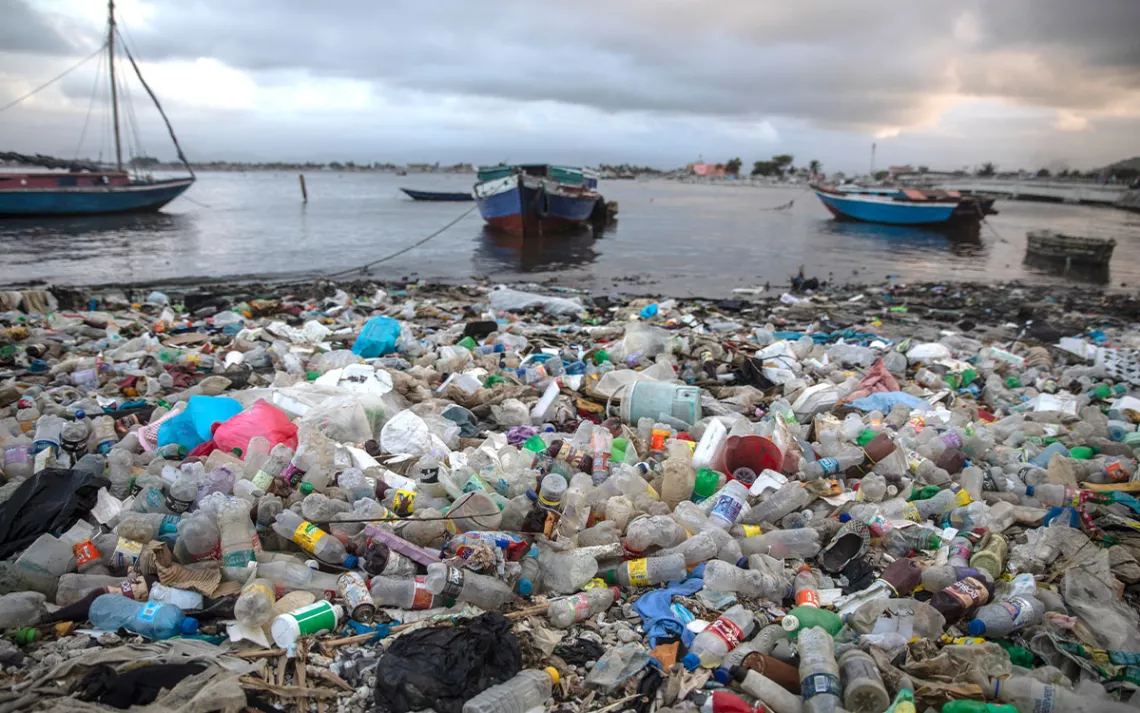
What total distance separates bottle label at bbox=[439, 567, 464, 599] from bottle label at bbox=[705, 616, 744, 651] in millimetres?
925

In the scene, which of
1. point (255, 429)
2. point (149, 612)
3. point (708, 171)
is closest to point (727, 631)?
point (149, 612)

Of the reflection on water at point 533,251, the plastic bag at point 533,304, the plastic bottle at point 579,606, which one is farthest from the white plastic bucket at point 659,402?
the reflection on water at point 533,251

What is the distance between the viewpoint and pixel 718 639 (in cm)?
221

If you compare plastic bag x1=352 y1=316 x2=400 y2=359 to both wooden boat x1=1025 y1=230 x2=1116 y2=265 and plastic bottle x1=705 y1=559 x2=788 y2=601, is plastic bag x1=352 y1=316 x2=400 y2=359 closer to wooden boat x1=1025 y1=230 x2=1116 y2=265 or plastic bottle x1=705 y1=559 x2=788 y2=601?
plastic bottle x1=705 y1=559 x2=788 y2=601

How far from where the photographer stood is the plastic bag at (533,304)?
8.80m

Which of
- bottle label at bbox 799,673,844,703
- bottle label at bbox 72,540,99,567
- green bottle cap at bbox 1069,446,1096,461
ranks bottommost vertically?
bottle label at bbox 799,673,844,703

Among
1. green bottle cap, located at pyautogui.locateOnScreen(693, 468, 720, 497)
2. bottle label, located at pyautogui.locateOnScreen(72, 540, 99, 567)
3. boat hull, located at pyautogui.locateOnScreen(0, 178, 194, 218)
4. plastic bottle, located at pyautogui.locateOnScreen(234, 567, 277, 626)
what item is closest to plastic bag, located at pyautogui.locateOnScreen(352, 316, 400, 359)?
bottle label, located at pyautogui.locateOnScreen(72, 540, 99, 567)

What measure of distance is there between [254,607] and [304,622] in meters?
0.18

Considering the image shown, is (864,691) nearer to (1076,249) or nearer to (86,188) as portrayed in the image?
(1076,249)

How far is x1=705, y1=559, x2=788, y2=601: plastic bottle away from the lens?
2.52 metres

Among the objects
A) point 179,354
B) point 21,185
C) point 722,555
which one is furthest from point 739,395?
point 21,185

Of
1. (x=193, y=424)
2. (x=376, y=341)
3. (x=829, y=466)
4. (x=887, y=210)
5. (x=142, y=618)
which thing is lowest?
(x=142, y=618)

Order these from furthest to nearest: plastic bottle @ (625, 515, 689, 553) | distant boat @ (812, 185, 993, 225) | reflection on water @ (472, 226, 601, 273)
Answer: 1. distant boat @ (812, 185, 993, 225)
2. reflection on water @ (472, 226, 601, 273)
3. plastic bottle @ (625, 515, 689, 553)

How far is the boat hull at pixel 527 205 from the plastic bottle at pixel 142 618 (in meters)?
20.8
